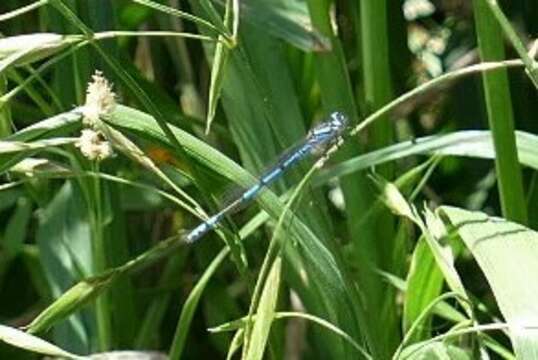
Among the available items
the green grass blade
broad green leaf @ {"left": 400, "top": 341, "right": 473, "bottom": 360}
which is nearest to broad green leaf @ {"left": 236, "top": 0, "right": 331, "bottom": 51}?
the green grass blade

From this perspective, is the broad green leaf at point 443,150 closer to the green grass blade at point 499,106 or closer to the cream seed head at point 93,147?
the green grass blade at point 499,106

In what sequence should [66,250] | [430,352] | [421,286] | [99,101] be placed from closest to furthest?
[99,101], [430,352], [421,286], [66,250]

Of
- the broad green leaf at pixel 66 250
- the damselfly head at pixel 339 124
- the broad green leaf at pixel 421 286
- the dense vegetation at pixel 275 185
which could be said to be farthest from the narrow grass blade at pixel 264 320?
the broad green leaf at pixel 66 250

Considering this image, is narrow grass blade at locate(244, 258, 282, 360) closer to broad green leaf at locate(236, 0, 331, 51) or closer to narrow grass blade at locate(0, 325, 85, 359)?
narrow grass blade at locate(0, 325, 85, 359)

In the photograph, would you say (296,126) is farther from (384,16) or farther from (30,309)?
(30,309)

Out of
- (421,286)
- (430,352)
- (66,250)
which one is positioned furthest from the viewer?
(66,250)

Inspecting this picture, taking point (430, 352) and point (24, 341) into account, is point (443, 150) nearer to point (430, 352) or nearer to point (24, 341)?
point (430, 352)

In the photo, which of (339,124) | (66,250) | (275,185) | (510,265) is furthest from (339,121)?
(66,250)

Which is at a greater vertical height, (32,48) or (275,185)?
(32,48)
